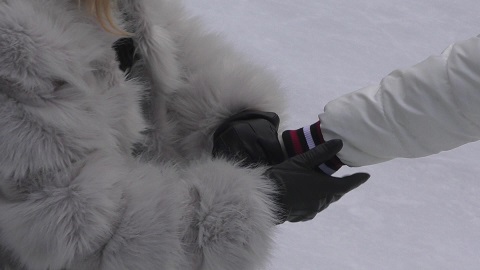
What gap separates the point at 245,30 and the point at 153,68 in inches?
53.6

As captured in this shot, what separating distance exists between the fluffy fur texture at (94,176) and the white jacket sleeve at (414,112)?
6.4 inches

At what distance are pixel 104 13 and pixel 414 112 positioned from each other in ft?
1.31

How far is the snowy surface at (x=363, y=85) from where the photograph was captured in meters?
1.46

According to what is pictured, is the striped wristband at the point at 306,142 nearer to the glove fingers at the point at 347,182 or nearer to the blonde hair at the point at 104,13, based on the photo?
the glove fingers at the point at 347,182

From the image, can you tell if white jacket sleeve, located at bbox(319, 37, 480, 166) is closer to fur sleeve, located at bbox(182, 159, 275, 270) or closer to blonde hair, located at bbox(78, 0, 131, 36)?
fur sleeve, located at bbox(182, 159, 275, 270)

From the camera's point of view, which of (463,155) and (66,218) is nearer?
(66,218)

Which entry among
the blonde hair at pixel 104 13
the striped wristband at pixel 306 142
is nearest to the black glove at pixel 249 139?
the striped wristband at pixel 306 142

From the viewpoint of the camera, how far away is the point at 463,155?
5.89ft

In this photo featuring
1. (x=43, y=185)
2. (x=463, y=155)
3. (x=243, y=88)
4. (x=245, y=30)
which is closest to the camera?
(x=43, y=185)

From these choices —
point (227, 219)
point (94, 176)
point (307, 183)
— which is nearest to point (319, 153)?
point (307, 183)

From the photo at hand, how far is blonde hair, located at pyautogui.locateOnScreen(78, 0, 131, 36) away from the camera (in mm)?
696

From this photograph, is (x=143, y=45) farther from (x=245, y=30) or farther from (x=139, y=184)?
(x=245, y=30)

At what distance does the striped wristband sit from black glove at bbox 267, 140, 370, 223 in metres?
0.03

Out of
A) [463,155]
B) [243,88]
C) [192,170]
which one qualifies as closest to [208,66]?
[243,88]
